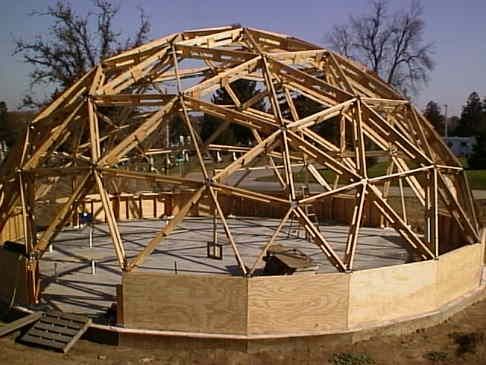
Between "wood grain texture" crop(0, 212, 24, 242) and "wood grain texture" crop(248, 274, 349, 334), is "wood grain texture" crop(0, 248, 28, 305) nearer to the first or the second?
"wood grain texture" crop(0, 212, 24, 242)

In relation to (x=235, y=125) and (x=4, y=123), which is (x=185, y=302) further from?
(x=4, y=123)

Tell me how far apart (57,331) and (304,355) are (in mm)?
4952

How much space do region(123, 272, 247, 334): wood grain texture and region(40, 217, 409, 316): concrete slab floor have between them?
1.76 meters

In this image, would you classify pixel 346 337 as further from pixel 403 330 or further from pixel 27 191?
pixel 27 191

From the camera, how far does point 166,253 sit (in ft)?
53.6

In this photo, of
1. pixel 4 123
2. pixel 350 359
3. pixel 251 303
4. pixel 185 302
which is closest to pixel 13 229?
pixel 185 302

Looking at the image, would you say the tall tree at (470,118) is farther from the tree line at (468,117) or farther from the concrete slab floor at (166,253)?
the concrete slab floor at (166,253)

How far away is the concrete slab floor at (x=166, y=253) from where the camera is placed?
12.6m

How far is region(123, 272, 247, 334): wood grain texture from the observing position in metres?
9.74

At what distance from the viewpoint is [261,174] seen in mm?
47500

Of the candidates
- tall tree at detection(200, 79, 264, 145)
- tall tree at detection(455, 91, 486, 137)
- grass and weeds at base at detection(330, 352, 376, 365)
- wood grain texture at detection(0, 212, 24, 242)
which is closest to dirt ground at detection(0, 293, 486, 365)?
grass and weeds at base at detection(330, 352, 376, 365)

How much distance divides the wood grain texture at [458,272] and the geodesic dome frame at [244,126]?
1.58 ft

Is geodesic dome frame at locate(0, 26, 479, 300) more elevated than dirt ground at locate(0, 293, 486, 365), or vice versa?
Result: geodesic dome frame at locate(0, 26, 479, 300)

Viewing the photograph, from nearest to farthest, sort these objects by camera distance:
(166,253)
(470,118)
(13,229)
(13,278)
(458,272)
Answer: (13,278), (458,272), (166,253), (13,229), (470,118)
